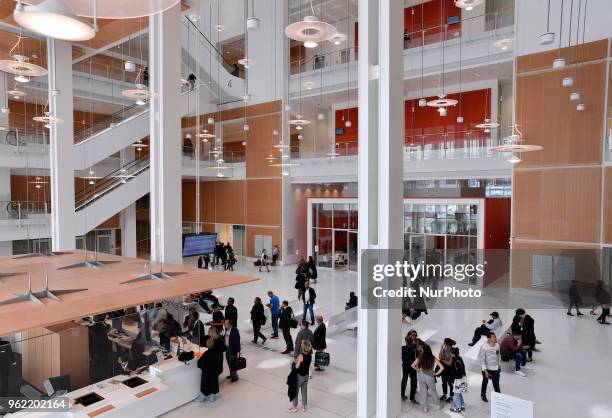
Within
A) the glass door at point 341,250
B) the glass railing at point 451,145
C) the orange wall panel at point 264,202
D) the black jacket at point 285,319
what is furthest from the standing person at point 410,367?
the orange wall panel at point 264,202

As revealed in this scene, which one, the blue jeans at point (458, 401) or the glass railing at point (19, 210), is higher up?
the glass railing at point (19, 210)

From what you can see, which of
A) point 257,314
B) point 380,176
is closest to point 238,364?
point 257,314

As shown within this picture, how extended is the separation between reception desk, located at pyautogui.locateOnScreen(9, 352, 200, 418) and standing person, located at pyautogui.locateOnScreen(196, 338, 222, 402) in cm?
23

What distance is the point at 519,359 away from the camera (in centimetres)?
848

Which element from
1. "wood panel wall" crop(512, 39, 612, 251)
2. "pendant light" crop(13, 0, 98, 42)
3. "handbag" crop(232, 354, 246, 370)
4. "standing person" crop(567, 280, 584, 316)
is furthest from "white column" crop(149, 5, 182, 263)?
"standing person" crop(567, 280, 584, 316)

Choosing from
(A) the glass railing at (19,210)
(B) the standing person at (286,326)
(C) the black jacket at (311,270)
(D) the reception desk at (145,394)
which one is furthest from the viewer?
(C) the black jacket at (311,270)

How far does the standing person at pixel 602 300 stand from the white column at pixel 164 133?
1234cm

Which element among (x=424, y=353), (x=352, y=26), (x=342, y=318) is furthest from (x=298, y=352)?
(x=352, y=26)

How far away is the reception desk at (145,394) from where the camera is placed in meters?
Result: 5.97

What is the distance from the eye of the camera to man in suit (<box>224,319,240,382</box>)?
8031mm

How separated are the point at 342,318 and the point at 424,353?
173 inches

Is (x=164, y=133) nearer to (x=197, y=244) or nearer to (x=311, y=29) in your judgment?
(x=311, y=29)

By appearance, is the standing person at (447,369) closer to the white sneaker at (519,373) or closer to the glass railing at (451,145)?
the white sneaker at (519,373)

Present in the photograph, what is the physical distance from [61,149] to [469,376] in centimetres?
1242
